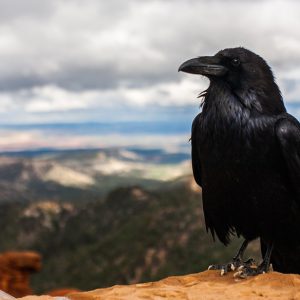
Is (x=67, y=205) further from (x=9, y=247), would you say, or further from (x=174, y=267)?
(x=174, y=267)

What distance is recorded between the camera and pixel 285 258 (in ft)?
34.6

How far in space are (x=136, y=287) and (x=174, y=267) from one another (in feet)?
324

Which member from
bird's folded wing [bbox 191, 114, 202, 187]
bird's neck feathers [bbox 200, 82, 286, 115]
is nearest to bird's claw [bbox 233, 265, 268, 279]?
bird's folded wing [bbox 191, 114, 202, 187]

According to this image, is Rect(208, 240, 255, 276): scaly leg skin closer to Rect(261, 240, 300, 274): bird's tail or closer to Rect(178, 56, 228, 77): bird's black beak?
Rect(261, 240, 300, 274): bird's tail

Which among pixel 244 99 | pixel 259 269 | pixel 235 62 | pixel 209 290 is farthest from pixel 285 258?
pixel 235 62

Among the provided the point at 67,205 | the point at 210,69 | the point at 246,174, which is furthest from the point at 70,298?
the point at 67,205

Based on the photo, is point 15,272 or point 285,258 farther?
point 15,272

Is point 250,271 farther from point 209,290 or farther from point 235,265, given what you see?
point 209,290

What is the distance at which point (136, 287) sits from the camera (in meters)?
9.28

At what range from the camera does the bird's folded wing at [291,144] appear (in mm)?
9398

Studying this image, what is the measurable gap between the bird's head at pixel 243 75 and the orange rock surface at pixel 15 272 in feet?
66.7

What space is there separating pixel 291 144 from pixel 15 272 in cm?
2097

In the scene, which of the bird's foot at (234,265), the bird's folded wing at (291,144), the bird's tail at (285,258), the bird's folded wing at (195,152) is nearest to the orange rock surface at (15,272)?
the bird's folded wing at (195,152)

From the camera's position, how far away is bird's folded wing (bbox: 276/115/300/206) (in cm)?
940
